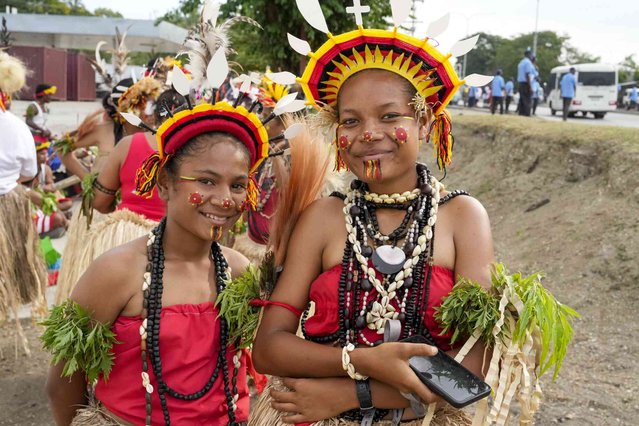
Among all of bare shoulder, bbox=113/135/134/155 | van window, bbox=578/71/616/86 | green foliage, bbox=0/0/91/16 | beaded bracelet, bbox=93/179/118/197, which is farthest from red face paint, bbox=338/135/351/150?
green foliage, bbox=0/0/91/16

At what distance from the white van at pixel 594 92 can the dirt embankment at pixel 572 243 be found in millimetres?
14539

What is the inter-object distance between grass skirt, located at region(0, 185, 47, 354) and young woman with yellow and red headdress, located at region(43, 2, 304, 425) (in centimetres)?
314

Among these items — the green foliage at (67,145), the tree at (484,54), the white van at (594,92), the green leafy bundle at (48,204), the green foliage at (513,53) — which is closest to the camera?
the green foliage at (67,145)

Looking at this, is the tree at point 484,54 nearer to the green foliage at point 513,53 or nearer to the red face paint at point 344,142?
the green foliage at point 513,53

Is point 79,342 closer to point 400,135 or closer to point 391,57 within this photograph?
point 400,135

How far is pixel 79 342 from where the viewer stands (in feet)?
7.47

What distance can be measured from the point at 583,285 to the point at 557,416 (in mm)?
2518

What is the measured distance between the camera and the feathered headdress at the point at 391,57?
86.1 inches

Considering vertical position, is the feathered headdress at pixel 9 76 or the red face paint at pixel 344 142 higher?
the feathered headdress at pixel 9 76

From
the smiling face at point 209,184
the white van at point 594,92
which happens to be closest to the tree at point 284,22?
the smiling face at point 209,184

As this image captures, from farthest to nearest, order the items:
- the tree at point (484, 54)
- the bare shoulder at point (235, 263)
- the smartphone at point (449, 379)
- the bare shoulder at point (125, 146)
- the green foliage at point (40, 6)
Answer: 1. the tree at point (484, 54)
2. the green foliage at point (40, 6)
3. the bare shoulder at point (125, 146)
4. the bare shoulder at point (235, 263)
5. the smartphone at point (449, 379)

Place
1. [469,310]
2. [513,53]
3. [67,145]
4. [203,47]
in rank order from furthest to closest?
[513,53], [67,145], [203,47], [469,310]

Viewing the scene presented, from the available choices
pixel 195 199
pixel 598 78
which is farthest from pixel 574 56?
pixel 195 199

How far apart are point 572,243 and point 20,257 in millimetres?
5648
